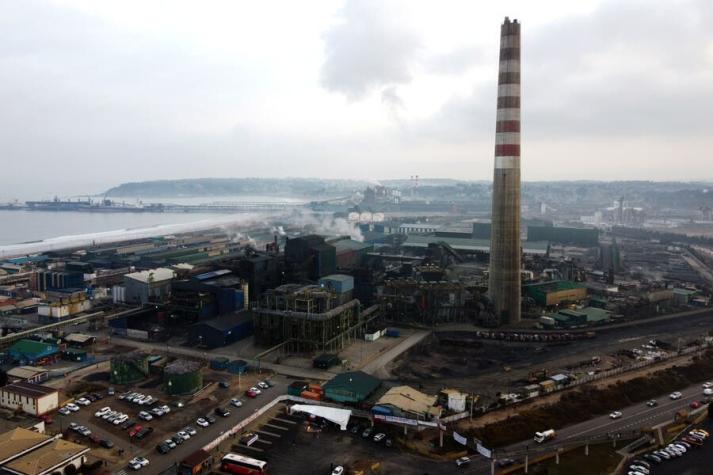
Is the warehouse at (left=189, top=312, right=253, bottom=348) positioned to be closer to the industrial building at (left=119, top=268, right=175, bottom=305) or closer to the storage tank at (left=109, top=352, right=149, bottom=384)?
the storage tank at (left=109, top=352, right=149, bottom=384)

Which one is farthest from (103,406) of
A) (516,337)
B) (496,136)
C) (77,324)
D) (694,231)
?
(694,231)

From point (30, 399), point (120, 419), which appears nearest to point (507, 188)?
point (120, 419)

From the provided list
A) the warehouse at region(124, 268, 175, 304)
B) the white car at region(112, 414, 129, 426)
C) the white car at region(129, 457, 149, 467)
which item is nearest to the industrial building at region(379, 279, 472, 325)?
the warehouse at region(124, 268, 175, 304)

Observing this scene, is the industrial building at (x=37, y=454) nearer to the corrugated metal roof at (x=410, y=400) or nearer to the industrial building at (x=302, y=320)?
the corrugated metal roof at (x=410, y=400)

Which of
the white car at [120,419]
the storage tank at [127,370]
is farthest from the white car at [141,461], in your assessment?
the storage tank at [127,370]

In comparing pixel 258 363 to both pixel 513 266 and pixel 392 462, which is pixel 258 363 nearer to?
pixel 392 462

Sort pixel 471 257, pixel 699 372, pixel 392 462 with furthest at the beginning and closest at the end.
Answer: pixel 471 257
pixel 699 372
pixel 392 462
